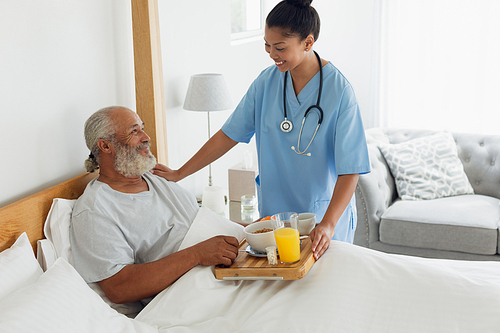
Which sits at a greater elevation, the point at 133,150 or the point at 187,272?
the point at 133,150

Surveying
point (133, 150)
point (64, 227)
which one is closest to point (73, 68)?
point (133, 150)

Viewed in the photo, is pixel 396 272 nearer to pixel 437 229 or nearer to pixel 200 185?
pixel 437 229

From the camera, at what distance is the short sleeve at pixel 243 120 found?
1.79m

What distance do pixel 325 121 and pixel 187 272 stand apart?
2.33 feet

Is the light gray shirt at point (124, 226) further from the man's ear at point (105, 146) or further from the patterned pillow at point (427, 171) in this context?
the patterned pillow at point (427, 171)

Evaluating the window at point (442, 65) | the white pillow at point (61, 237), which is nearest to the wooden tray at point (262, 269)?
the white pillow at point (61, 237)

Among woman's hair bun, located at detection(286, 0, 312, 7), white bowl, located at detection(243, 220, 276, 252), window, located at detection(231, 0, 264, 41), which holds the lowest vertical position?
white bowl, located at detection(243, 220, 276, 252)

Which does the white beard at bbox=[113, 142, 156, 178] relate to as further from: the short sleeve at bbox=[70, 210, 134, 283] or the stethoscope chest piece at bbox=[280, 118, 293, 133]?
the stethoscope chest piece at bbox=[280, 118, 293, 133]

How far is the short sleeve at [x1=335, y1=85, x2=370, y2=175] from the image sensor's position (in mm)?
1540

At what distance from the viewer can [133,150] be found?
5.23 ft

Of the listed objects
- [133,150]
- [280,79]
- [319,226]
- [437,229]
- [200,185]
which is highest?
[280,79]

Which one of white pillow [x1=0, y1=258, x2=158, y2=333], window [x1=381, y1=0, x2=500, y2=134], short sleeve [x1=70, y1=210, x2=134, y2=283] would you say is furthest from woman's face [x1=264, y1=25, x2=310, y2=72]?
window [x1=381, y1=0, x2=500, y2=134]

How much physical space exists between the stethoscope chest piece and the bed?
46cm

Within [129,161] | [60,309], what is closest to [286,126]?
[129,161]
